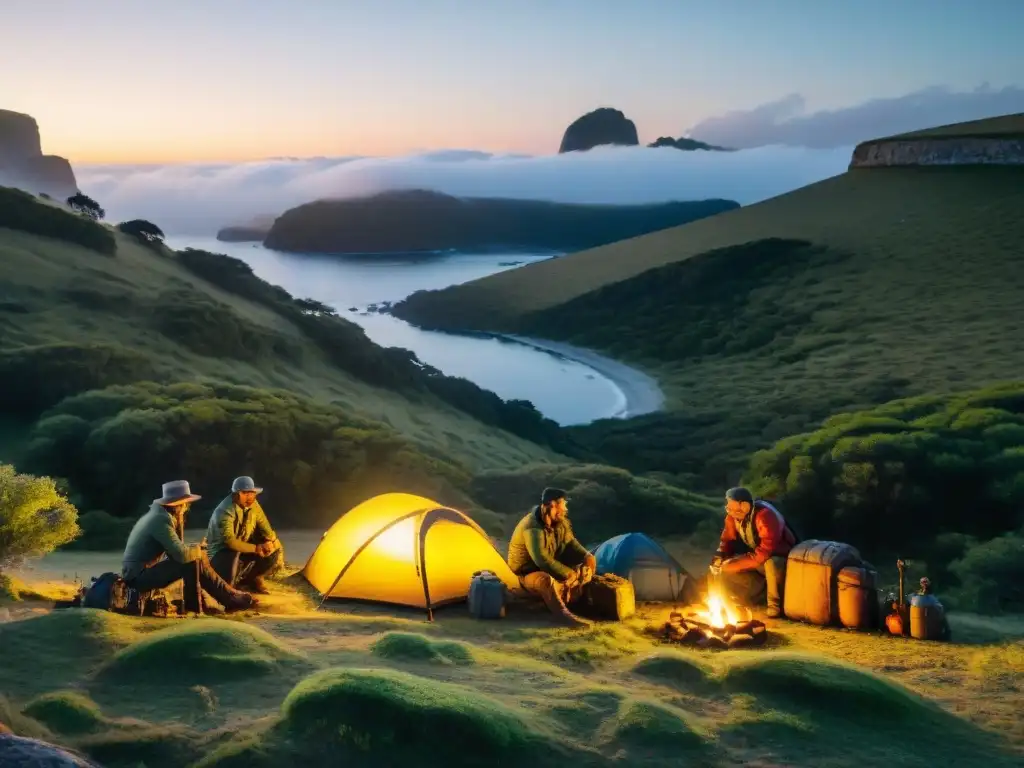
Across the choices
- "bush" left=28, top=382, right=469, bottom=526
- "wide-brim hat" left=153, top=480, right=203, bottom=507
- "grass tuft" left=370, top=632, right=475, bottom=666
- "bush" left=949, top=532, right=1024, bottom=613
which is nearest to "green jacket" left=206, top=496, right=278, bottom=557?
"wide-brim hat" left=153, top=480, right=203, bottom=507

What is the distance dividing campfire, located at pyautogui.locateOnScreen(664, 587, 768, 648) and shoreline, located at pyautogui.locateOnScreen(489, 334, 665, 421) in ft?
136

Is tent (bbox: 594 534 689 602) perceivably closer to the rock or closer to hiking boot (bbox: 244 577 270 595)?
hiking boot (bbox: 244 577 270 595)

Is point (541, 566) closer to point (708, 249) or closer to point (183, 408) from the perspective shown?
point (183, 408)

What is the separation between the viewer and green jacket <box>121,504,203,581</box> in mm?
10922

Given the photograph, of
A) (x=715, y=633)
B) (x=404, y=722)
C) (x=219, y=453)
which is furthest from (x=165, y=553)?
(x=219, y=453)

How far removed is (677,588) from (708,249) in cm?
8651

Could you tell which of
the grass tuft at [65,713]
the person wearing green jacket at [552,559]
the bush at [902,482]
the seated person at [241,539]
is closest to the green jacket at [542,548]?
the person wearing green jacket at [552,559]

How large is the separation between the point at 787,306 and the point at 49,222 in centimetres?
5669

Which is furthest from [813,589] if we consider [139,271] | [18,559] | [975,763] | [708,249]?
[708,249]

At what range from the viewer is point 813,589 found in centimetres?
1269

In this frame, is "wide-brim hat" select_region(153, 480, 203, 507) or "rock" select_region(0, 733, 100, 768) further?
"wide-brim hat" select_region(153, 480, 203, 507)

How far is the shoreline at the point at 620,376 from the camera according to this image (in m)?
57.9

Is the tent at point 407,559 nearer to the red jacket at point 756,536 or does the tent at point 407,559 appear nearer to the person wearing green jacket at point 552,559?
the person wearing green jacket at point 552,559

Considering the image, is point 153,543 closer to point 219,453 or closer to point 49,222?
point 219,453
